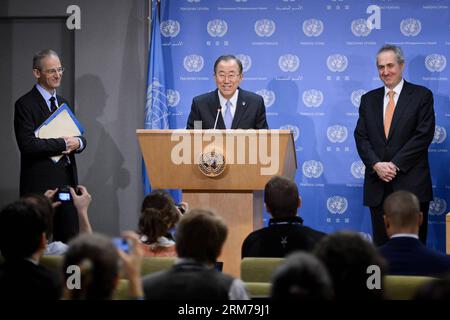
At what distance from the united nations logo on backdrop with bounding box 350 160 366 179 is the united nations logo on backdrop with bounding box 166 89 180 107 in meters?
2.05

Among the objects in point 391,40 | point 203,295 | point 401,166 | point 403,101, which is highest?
point 391,40

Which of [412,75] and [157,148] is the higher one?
[412,75]

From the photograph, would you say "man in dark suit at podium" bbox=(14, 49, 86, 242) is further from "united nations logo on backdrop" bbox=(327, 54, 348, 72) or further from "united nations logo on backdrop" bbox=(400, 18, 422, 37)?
"united nations logo on backdrop" bbox=(400, 18, 422, 37)

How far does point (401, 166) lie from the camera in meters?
6.77

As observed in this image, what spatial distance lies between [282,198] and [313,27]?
158 inches

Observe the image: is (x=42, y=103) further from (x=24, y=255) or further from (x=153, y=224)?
(x=24, y=255)

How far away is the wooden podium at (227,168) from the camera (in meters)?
5.52

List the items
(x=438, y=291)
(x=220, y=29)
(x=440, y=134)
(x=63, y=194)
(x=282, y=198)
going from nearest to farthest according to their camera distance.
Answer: (x=438, y=291)
(x=282, y=198)
(x=63, y=194)
(x=440, y=134)
(x=220, y=29)

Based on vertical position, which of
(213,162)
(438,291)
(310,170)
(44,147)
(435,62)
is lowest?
(438,291)

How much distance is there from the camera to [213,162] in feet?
18.2

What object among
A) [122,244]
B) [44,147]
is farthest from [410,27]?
[122,244]

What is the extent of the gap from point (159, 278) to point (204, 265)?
201 mm

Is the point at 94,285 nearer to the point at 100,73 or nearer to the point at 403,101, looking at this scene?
the point at 403,101
